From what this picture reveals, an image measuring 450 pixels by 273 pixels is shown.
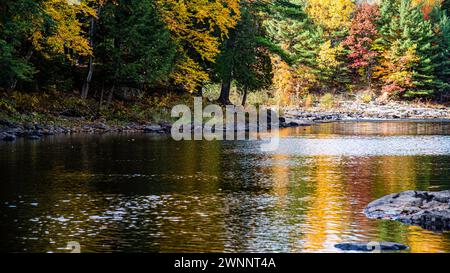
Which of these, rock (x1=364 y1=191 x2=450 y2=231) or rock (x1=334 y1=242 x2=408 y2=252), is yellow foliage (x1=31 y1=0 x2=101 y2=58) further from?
rock (x1=334 y1=242 x2=408 y2=252)

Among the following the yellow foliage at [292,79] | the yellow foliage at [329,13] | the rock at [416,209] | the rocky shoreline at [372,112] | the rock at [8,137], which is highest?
the yellow foliage at [329,13]

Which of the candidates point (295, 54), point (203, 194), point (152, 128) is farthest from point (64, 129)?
point (295, 54)

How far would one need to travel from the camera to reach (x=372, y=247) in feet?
39.0

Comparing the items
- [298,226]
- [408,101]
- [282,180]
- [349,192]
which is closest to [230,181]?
[282,180]

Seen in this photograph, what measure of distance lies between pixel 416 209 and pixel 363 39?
221ft

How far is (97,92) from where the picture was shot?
147 ft

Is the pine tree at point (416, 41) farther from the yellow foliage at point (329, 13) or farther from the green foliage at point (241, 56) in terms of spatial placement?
the green foliage at point (241, 56)

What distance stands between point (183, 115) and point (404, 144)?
16.3 metres

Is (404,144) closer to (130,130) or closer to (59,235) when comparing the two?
(130,130)

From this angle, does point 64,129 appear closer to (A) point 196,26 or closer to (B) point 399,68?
(A) point 196,26

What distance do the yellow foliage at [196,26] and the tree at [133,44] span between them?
210 cm

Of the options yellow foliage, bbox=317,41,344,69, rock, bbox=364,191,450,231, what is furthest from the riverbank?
yellow foliage, bbox=317,41,344,69

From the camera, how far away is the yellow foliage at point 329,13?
8219 cm

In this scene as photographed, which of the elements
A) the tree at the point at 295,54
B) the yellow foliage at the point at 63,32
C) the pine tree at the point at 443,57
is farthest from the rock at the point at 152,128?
the pine tree at the point at 443,57
